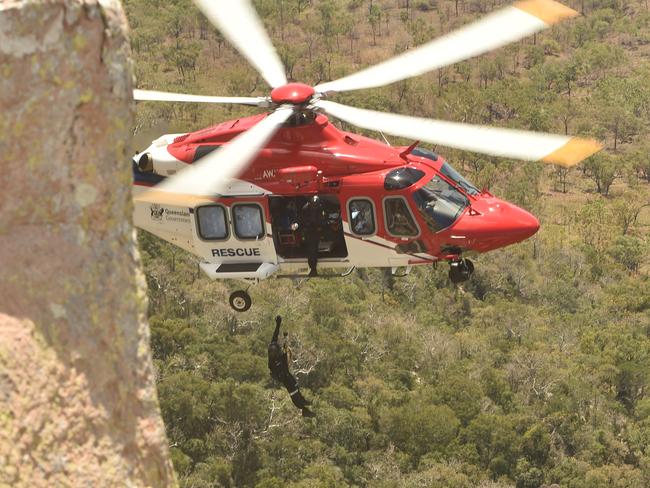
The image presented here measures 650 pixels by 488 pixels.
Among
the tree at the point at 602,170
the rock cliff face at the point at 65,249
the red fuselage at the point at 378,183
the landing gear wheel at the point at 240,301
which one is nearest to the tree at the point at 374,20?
the tree at the point at 602,170

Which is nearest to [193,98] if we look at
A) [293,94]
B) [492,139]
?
[293,94]

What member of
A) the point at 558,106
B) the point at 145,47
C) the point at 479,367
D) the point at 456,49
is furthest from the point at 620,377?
the point at 145,47

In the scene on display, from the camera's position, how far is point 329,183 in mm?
12805

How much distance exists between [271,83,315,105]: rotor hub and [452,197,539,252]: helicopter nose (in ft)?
7.95

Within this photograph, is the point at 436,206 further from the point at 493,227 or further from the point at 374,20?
the point at 374,20

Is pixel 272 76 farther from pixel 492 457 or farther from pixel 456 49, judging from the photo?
pixel 492 457

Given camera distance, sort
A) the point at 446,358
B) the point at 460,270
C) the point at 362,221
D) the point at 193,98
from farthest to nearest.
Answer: the point at 446,358, the point at 460,270, the point at 362,221, the point at 193,98

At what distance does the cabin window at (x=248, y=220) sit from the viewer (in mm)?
13234

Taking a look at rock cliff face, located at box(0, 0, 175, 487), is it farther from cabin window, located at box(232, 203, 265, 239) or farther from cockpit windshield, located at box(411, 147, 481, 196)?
cockpit windshield, located at box(411, 147, 481, 196)

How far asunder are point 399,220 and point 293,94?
6.68 feet

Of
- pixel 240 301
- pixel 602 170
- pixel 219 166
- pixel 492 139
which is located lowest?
pixel 602 170

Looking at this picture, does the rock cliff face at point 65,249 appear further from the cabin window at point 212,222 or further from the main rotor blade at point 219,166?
the cabin window at point 212,222

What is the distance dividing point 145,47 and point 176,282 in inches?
1713

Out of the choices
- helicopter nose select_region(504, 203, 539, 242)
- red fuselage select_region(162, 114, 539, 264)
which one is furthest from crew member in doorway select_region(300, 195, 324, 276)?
helicopter nose select_region(504, 203, 539, 242)
